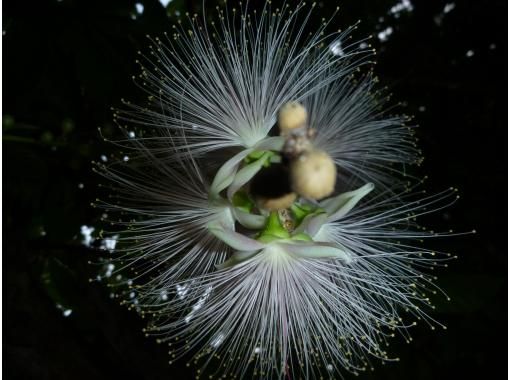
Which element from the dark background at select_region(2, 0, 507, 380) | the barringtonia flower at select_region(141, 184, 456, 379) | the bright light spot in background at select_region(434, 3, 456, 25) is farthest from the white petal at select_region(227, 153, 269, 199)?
the bright light spot in background at select_region(434, 3, 456, 25)

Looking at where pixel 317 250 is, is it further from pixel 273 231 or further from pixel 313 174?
pixel 313 174

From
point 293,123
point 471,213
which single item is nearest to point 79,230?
point 293,123

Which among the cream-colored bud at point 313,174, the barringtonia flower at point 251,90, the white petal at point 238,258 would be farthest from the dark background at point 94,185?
the cream-colored bud at point 313,174

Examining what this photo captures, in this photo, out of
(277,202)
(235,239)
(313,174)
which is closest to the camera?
(313,174)

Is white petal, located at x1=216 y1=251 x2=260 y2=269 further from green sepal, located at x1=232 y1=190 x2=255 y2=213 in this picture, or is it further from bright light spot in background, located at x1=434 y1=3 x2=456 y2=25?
bright light spot in background, located at x1=434 y1=3 x2=456 y2=25

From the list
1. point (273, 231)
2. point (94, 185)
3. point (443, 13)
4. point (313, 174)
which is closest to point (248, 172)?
point (273, 231)

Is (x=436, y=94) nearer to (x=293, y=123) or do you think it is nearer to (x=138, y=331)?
(x=138, y=331)
